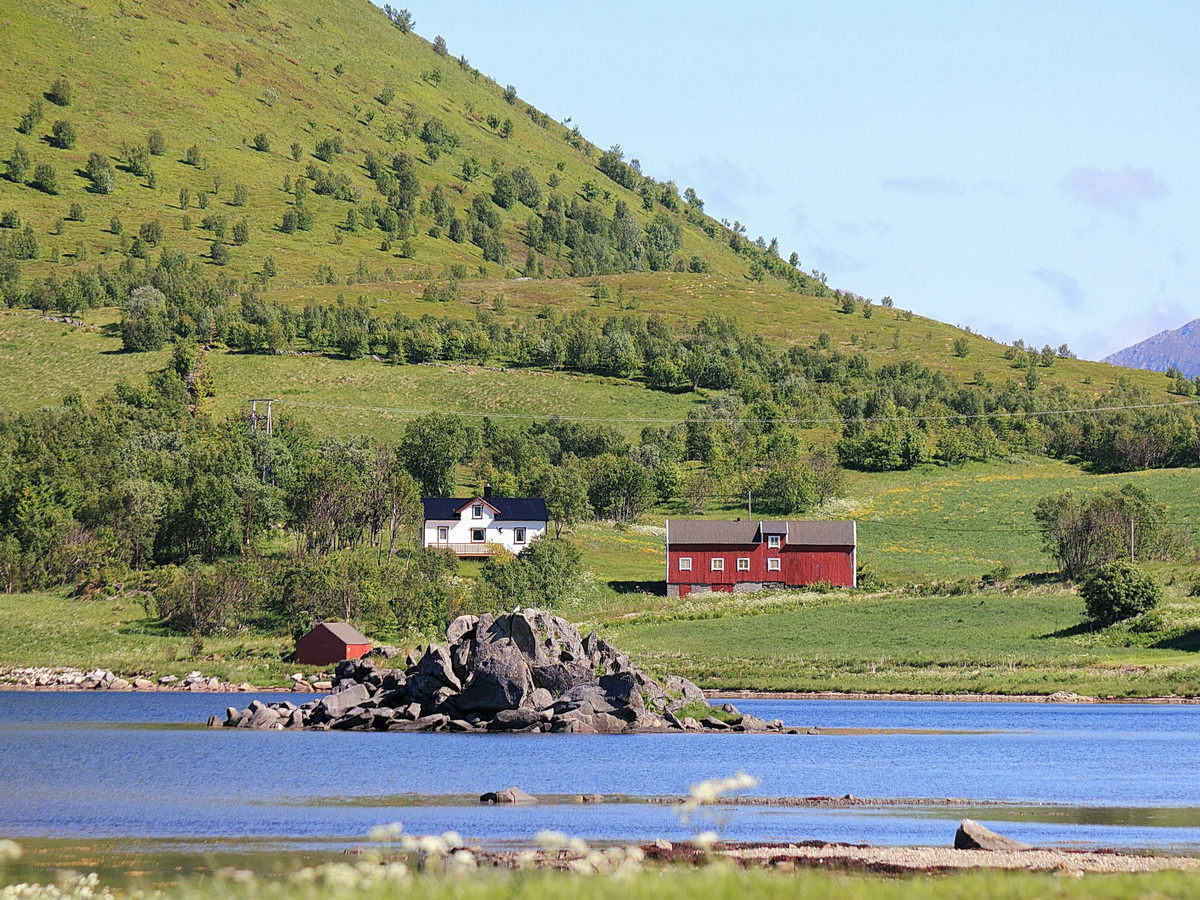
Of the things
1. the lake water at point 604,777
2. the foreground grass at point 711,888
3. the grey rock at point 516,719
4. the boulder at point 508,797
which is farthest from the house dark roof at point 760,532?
→ the foreground grass at point 711,888

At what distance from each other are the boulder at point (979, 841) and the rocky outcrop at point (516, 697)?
26994 millimetres

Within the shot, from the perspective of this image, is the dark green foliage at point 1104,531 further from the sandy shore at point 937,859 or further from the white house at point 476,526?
the sandy shore at point 937,859

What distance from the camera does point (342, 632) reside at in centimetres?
7181

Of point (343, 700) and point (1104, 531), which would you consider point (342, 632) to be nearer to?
point (343, 700)

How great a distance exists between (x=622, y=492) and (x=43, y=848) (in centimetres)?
Result: 10424

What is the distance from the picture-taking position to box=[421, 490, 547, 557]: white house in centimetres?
11356

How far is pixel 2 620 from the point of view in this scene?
76.6 metres

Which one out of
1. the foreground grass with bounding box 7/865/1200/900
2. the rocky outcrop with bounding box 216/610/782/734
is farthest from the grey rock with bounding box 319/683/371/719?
the foreground grass with bounding box 7/865/1200/900

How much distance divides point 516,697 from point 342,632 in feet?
71.0

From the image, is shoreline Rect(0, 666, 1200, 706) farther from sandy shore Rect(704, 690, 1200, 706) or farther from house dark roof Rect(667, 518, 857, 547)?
house dark roof Rect(667, 518, 857, 547)

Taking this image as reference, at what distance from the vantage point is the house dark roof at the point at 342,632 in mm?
71438

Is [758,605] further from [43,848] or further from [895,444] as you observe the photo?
[43,848]

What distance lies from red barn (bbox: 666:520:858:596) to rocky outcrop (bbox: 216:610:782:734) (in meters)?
51.3

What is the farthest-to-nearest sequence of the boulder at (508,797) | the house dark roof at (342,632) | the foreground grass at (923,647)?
the house dark roof at (342,632), the foreground grass at (923,647), the boulder at (508,797)
